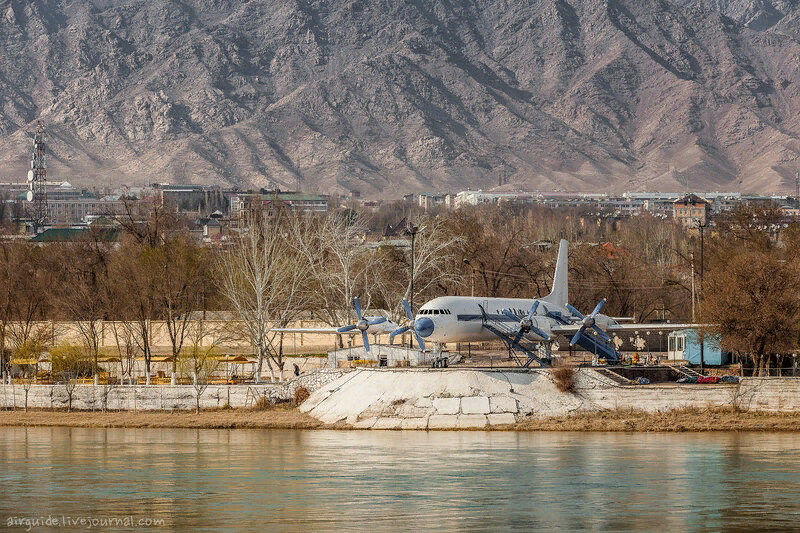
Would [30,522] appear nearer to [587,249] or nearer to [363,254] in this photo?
[363,254]

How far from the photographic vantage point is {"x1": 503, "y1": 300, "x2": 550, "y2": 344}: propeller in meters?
86.6

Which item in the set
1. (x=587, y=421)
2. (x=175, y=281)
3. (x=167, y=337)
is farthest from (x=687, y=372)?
(x=167, y=337)

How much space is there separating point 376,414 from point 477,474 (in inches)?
713

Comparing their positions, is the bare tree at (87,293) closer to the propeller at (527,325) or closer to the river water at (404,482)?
the propeller at (527,325)

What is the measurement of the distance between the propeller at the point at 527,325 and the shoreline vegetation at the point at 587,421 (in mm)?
8800

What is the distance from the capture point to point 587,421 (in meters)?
78.6

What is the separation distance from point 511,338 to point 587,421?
1039 centimetres

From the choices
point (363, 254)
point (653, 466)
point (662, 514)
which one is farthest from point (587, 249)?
point (662, 514)

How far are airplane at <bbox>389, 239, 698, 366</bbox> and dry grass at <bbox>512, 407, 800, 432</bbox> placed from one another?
6.61 meters

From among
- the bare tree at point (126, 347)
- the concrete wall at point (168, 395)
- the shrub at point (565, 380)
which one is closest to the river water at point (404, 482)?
the shrub at point (565, 380)

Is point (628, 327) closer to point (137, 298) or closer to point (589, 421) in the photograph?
point (589, 421)

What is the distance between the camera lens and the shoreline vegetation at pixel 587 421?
254ft

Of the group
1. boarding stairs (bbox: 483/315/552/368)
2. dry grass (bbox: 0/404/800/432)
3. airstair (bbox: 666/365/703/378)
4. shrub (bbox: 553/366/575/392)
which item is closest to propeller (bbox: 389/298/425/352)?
boarding stairs (bbox: 483/315/552/368)

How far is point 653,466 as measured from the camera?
64.0 m
